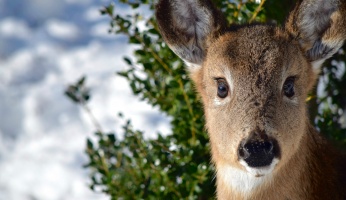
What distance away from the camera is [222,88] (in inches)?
247

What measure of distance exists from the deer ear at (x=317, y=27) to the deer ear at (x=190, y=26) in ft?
1.98

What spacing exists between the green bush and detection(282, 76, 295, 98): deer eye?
1.26m

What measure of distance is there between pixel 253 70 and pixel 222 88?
319mm

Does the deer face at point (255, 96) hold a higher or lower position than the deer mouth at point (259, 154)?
higher

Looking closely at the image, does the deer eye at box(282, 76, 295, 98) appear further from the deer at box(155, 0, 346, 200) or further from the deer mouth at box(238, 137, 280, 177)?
the deer mouth at box(238, 137, 280, 177)

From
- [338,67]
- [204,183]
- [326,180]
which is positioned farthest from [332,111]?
[326,180]

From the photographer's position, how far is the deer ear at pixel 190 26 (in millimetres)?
6621

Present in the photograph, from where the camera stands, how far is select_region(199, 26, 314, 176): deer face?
576 cm

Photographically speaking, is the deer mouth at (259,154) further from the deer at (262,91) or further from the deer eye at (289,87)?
the deer eye at (289,87)

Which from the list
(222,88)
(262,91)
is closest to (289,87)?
(262,91)

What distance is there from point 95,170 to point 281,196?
9.63ft

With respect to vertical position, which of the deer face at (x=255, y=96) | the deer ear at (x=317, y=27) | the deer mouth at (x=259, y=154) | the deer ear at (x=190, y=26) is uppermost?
the deer ear at (x=190, y=26)

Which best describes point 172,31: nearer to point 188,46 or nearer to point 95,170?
point 188,46

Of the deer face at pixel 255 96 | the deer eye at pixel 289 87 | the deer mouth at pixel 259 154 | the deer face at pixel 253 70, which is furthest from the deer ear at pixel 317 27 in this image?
the deer mouth at pixel 259 154
